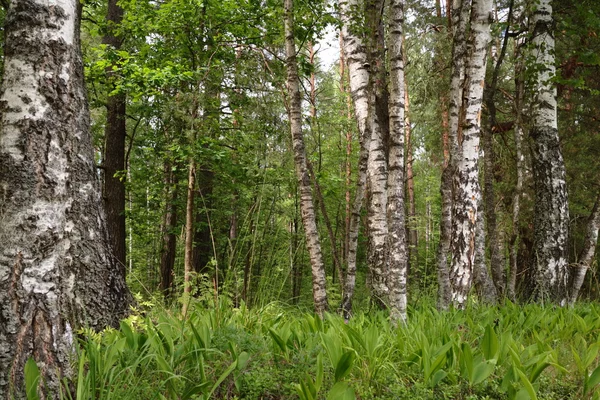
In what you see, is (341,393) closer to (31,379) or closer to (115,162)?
(31,379)

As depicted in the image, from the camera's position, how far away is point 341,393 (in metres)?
2.07

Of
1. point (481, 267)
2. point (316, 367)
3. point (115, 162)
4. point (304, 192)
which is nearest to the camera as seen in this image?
point (316, 367)

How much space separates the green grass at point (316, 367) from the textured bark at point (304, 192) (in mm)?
1075

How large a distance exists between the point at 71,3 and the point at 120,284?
2510mm

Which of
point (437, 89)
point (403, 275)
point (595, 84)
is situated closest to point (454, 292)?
point (403, 275)

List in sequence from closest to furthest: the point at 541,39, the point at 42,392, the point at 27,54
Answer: the point at 42,392
the point at 27,54
the point at 541,39

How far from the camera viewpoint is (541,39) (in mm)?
6883

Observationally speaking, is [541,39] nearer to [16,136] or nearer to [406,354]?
[406,354]

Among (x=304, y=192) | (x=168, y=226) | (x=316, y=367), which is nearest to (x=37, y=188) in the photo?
(x=316, y=367)

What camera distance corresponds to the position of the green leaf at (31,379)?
201 centimetres

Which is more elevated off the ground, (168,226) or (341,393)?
(168,226)

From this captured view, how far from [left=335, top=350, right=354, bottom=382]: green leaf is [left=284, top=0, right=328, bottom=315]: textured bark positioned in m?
1.79

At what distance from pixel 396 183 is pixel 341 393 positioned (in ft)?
7.97

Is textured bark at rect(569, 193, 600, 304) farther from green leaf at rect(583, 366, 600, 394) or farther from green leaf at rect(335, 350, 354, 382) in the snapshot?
green leaf at rect(335, 350, 354, 382)
